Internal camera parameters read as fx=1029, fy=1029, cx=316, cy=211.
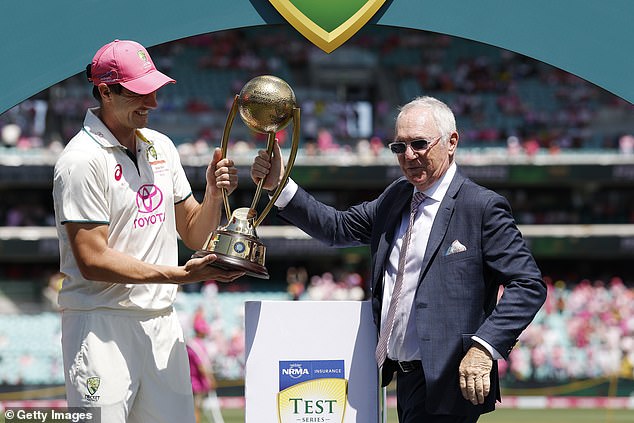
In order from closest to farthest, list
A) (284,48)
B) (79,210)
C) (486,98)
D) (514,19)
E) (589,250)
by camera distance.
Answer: (79,210)
(514,19)
(589,250)
(486,98)
(284,48)

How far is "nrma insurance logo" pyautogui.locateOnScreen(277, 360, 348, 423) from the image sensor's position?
3621mm

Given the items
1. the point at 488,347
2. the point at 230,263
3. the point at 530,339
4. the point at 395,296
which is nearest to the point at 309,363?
the point at 395,296

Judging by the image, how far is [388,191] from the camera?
3838 millimetres

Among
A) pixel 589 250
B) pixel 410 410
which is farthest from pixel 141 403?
pixel 589 250

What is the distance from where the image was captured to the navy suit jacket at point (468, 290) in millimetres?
3318

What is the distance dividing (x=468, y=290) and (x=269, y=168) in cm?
86

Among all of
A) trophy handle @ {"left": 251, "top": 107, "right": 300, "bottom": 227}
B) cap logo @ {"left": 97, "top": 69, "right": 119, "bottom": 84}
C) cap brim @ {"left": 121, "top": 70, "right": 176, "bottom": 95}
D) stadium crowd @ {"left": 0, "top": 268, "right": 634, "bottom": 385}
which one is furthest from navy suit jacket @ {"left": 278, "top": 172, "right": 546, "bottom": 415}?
stadium crowd @ {"left": 0, "top": 268, "right": 634, "bottom": 385}

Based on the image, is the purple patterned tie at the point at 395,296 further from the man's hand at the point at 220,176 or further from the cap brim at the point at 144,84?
the cap brim at the point at 144,84

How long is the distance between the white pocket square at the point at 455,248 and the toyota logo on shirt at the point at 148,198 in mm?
974

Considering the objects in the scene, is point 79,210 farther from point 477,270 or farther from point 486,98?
point 486,98

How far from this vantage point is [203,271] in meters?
3.28

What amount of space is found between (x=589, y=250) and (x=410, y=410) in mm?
16865

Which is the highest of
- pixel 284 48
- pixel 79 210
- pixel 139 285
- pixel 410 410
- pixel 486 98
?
pixel 284 48

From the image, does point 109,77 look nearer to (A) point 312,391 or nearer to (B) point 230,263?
(B) point 230,263
